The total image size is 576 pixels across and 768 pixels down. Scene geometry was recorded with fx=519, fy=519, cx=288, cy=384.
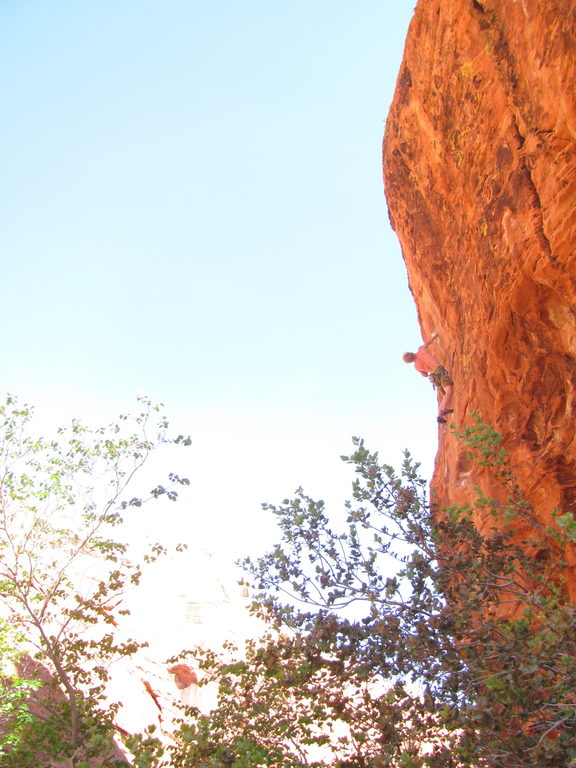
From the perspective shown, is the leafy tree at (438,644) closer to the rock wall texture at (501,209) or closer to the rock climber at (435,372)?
the rock wall texture at (501,209)

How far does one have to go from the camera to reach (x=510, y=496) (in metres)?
8.62

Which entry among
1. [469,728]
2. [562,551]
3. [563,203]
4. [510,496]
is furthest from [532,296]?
→ [469,728]

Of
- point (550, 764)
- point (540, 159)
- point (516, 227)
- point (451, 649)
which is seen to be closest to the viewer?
point (550, 764)

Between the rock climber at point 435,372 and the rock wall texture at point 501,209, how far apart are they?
58cm

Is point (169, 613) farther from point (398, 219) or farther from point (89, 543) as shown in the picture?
point (398, 219)

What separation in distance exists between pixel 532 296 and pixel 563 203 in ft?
6.07

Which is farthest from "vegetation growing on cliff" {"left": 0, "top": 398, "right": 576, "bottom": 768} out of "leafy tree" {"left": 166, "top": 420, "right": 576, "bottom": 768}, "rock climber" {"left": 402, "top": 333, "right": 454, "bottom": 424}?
"rock climber" {"left": 402, "top": 333, "right": 454, "bottom": 424}

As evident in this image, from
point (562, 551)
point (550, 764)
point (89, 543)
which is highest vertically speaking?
point (89, 543)

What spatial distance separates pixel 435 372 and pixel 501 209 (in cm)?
581

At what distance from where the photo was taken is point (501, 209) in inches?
372

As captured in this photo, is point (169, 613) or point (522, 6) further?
point (169, 613)

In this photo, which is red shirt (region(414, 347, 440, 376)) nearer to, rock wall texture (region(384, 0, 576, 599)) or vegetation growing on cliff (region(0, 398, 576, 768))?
rock wall texture (region(384, 0, 576, 599))

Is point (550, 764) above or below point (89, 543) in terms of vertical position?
below

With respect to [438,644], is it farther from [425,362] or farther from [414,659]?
[425,362]
